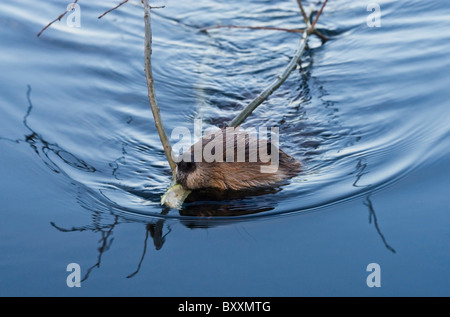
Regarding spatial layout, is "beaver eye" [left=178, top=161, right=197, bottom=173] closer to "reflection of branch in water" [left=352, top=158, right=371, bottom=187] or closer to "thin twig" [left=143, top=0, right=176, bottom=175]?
"thin twig" [left=143, top=0, right=176, bottom=175]

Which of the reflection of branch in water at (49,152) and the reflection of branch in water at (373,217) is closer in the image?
the reflection of branch in water at (373,217)

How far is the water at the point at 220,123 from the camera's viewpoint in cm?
279

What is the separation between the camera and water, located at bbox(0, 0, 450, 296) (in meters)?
2.79

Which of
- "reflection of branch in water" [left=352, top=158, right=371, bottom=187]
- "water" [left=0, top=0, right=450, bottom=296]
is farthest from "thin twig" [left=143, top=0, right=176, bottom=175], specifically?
"reflection of branch in water" [left=352, top=158, right=371, bottom=187]

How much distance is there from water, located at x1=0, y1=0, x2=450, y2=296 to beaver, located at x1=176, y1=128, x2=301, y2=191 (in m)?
0.11

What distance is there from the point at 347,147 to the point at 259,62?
188 centimetres

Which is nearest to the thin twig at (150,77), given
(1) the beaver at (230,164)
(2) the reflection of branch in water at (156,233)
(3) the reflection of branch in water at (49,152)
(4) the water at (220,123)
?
(1) the beaver at (230,164)

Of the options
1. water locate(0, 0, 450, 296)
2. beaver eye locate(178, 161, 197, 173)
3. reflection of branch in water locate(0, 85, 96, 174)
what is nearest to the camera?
water locate(0, 0, 450, 296)

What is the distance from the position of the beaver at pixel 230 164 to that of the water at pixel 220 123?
11cm

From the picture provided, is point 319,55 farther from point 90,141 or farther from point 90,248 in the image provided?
point 90,248

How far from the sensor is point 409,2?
659cm

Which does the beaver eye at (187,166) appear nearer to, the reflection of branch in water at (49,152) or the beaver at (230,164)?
the beaver at (230,164)

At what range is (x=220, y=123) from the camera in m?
4.66

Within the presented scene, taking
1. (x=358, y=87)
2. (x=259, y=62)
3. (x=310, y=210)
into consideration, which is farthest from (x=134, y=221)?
(x=259, y=62)
